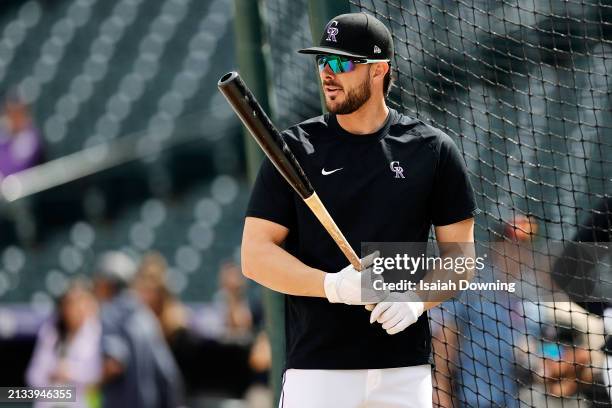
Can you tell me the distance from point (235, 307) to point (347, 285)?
4448mm

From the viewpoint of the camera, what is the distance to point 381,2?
3801 millimetres

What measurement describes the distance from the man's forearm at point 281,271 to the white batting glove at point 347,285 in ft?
0.10

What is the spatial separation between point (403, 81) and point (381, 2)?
34cm

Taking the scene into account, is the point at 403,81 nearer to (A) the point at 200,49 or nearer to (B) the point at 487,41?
(B) the point at 487,41

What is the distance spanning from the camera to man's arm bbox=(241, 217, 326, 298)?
2783 millimetres

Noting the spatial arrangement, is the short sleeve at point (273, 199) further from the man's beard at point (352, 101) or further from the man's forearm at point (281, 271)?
the man's beard at point (352, 101)

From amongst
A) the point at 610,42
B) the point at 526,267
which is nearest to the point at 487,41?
the point at 610,42

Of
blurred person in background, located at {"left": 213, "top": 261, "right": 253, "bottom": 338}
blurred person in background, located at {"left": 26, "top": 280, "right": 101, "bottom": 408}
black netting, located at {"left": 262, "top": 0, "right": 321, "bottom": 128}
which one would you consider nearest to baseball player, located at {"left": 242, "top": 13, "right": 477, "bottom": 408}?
black netting, located at {"left": 262, "top": 0, "right": 321, "bottom": 128}

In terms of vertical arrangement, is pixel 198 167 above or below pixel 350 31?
above

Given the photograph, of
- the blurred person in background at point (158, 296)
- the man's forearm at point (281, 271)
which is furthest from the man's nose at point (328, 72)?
the blurred person in background at point (158, 296)

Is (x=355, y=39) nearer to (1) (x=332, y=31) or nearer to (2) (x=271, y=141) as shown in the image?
(1) (x=332, y=31)

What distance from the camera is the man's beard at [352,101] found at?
288 cm

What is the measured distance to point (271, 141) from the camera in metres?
2.75

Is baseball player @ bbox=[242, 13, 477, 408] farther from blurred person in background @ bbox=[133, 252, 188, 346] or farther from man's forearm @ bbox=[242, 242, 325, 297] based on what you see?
blurred person in background @ bbox=[133, 252, 188, 346]
